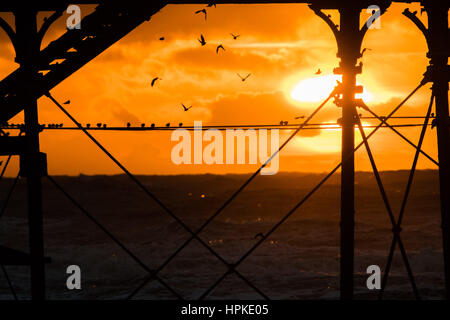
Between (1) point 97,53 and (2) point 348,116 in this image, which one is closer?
(1) point 97,53

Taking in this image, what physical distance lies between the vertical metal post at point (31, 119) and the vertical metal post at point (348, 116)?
4797mm

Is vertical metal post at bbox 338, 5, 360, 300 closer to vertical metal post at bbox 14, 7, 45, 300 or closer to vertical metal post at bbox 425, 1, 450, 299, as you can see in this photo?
vertical metal post at bbox 425, 1, 450, 299

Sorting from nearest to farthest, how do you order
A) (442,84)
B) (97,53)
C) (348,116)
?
(97,53) → (348,116) → (442,84)

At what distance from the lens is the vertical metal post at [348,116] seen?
33.6ft

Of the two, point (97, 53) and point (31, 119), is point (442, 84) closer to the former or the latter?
point (97, 53)

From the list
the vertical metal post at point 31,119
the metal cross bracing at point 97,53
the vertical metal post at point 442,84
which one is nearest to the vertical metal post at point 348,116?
the metal cross bracing at point 97,53

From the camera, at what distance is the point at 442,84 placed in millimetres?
10672

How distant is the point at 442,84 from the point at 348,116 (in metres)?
1.76

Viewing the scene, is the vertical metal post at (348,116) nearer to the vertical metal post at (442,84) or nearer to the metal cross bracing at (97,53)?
the metal cross bracing at (97,53)

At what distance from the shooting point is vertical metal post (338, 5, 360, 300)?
10234 mm

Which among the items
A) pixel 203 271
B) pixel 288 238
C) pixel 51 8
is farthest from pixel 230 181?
pixel 51 8

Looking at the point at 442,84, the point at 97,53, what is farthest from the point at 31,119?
the point at 442,84

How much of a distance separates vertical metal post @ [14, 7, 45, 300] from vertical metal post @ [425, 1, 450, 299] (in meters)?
6.36

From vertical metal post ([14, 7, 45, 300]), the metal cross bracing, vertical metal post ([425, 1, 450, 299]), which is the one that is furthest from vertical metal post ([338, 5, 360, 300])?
vertical metal post ([14, 7, 45, 300])
